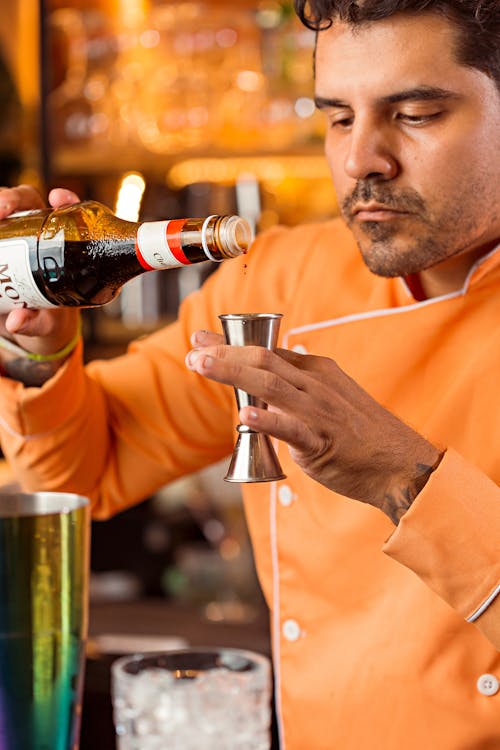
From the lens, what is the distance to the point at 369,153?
3.76ft

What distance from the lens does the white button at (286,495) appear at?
1.37 metres

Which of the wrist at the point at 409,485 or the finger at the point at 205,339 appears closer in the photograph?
the finger at the point at 205,339

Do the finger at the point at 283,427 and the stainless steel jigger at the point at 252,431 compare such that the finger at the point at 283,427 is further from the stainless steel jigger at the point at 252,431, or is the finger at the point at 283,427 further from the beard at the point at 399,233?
the beard at the point at 399,233

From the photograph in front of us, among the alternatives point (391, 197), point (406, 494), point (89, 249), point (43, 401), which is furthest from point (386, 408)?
point (43, 401)

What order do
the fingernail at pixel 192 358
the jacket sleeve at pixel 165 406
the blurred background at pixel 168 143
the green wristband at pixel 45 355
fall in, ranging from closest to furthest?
the fingernail at pixel 192 358, the green wristband at pixel 45 355, the jacket sleeve at pixel 165 406, the blurred background at pixel 168 143

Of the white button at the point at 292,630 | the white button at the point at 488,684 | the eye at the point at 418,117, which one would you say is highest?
the eye at the point at 418,117

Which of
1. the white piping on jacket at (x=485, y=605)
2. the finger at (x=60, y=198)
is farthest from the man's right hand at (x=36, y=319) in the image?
the white piping on jacket at (x=485, y=605)

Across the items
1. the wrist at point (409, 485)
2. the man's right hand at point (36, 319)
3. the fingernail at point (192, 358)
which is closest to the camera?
the fingernail at point (192, 358)

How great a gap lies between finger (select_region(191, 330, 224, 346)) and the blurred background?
1943mm

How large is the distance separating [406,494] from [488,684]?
1.14 feet

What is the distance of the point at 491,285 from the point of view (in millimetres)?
1276

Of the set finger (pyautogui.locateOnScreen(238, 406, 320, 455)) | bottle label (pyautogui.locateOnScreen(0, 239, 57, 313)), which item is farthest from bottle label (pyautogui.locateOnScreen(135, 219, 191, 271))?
finger (pyautogui.locateOnScreen(238, 406, 320, 455))

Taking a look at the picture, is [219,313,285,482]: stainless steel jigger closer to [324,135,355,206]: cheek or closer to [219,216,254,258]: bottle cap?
[219,216,254,258]: bottle cap

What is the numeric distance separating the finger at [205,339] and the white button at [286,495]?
544mm
